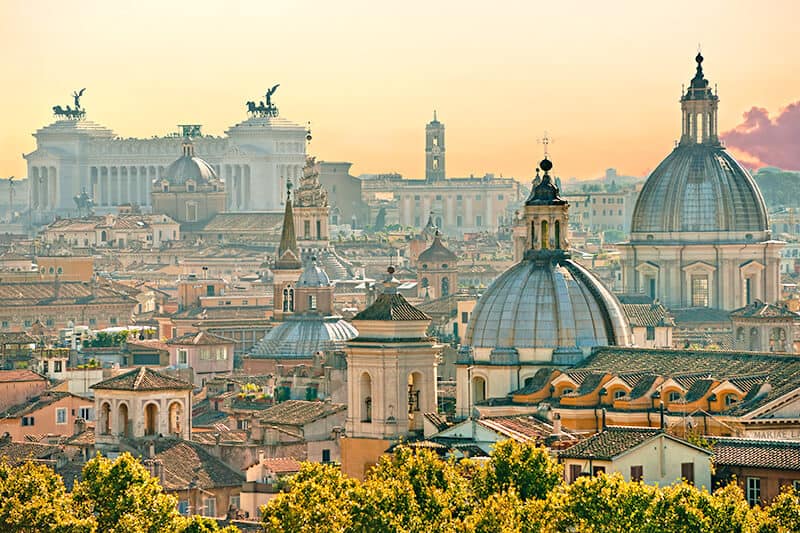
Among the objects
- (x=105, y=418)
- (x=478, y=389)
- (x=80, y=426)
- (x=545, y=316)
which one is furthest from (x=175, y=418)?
(x=545, y=316)

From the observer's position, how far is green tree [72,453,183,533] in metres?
67.9

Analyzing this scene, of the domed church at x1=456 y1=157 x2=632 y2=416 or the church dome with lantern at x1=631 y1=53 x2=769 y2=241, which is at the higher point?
the church dome with lantern at x1=631 y1=53 x2=769 y2=241

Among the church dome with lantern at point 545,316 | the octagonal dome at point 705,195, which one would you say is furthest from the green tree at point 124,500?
the octagonal dome at point 705,195

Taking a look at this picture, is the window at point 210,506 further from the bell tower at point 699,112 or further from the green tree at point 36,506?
the bell tower at point 699,112

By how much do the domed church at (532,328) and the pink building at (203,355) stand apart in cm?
4067

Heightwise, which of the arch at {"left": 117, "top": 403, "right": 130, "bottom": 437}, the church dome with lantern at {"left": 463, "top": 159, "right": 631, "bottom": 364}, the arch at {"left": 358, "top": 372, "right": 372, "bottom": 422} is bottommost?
the arch at {"left": 117, "top": 403, "right": 130, "bottom": 437}

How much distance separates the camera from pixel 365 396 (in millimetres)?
76312

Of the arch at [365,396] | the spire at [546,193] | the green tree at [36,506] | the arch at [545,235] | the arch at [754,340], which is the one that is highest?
the spire at [546,193]

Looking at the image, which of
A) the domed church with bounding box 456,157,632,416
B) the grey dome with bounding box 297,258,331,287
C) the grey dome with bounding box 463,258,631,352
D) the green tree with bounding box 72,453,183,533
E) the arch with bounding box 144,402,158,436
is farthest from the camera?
the grey dome with bounding box 297,258,331,287

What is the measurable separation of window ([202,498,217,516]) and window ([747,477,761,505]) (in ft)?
53.7

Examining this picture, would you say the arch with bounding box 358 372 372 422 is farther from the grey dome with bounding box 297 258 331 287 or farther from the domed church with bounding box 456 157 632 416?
the grey dome with bounding box 297 258 331 287

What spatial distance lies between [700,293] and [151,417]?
48486 mm

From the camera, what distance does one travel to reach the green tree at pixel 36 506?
221 ft

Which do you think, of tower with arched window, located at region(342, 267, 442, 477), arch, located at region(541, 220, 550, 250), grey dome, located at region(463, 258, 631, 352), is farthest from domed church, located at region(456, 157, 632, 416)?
tower with arched window, located at region(342, 267, 442, 477)
